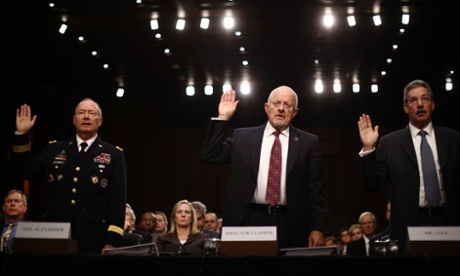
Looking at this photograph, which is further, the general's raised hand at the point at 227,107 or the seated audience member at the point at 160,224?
the seated audience member at the point at 160,224

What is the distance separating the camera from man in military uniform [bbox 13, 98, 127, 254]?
10.8 feet

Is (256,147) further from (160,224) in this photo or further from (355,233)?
(355,233)

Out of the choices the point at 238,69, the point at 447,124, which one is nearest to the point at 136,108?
the point at 238,69

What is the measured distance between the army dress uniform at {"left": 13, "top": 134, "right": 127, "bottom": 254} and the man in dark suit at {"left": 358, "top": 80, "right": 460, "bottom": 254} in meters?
1.39

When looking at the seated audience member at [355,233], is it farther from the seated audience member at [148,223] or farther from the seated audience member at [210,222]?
the seated audience member at [148,223]

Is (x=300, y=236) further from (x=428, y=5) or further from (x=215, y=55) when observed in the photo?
(x=215, y=55)

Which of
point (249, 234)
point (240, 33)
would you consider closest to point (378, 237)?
point (249, 234)

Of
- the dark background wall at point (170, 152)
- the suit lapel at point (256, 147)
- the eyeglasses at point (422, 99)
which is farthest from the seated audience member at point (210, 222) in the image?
the eyeglasses at point (422, 99)

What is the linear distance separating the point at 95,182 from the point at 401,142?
1712 millimetres

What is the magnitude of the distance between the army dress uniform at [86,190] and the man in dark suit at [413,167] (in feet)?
4.55

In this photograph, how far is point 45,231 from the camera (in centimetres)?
252

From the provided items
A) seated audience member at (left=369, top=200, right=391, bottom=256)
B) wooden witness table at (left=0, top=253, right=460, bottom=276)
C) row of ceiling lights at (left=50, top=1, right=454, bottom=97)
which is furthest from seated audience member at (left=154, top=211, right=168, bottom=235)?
wooden witness table at (left=0, top=253, right=460, bottom=276)

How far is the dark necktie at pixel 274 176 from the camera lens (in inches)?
128

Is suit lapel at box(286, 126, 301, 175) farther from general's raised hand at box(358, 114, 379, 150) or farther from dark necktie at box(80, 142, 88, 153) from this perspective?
dark necktie at box(80, 142, 88, 153)
